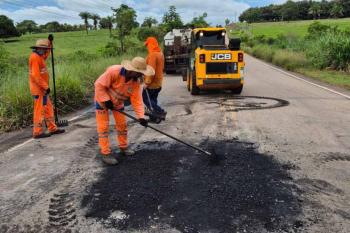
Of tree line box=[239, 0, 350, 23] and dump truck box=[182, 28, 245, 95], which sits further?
tree line box=[239, 0, 350, 23]

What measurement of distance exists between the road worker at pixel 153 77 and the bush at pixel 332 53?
13.9m

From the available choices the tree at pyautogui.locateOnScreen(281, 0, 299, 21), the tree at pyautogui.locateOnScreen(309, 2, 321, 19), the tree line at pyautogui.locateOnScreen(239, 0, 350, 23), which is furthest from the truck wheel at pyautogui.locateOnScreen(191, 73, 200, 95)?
the tree at pyautogui.locateOnScreen(281, 0, 299, 21)

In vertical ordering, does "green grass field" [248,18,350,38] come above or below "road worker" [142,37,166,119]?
above

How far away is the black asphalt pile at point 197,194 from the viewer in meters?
3.95

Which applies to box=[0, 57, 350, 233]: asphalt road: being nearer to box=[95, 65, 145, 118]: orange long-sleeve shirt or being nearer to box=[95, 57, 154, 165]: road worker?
box=[95, 57, 154, 165]: road worker

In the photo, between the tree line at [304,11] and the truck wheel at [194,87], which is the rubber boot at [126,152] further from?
the tree line at [304,11]

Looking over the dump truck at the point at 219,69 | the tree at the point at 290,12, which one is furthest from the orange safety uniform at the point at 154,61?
the tree at the point at 290,12

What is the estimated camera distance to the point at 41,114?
7.66 meters

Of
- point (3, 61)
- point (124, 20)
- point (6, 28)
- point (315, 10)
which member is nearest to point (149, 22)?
point (124, 20)

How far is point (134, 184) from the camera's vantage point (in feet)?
16.3

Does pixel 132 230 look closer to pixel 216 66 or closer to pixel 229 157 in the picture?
pixel 229 157

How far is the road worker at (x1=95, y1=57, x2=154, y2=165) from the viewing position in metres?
5.56

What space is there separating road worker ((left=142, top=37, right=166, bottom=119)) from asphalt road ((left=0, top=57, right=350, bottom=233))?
870 mm

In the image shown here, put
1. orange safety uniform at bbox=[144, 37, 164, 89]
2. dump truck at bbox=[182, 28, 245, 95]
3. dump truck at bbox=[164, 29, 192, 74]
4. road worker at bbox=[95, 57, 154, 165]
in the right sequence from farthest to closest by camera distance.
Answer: dump truck at bbox=[164, 29, 192, 74] → dump truck at bbox=[182, 28, 245, 95] → orange safety uniform at bbox=[144, 37, 164, 89] → road worker at bbox=[95, 57, 154, 165]
